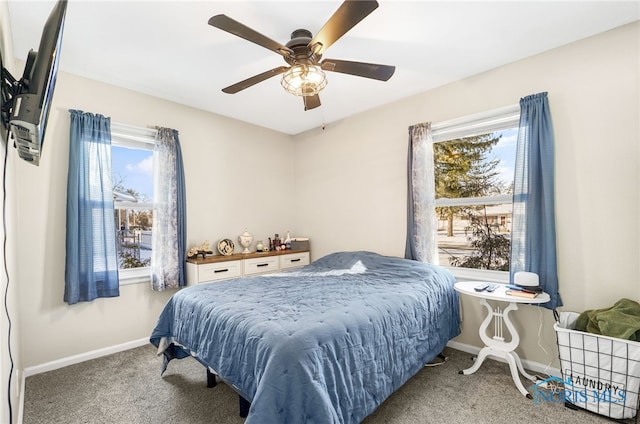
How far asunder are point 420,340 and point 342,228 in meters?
2.01

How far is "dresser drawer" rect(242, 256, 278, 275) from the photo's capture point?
3.56 metres

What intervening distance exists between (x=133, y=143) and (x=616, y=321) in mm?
4265

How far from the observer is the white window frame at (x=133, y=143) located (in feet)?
9.66

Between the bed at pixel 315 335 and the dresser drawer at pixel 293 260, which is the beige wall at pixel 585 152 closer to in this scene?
the bed at pixel 315 335

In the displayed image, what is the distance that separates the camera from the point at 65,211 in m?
2.60

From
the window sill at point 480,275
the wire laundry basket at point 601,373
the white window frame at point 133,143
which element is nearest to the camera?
the wire laundry basket at point 601,373

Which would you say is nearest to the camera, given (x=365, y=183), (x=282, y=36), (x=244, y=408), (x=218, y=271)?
(x=244, y=408)

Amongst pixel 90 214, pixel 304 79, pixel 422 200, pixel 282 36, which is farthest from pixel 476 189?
pixel 90 214

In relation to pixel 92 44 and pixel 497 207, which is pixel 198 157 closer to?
pixel 92 44

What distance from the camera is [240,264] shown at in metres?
3.50

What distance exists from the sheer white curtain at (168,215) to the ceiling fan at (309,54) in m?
1.35

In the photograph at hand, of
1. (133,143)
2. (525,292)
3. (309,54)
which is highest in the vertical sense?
(309,54)

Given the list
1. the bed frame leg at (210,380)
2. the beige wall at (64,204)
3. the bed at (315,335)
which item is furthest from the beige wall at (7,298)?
the bed frame leg at (210,380)

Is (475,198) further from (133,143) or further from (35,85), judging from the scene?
(133,143)
